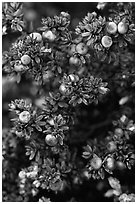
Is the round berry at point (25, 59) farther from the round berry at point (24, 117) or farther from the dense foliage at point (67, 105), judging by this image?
the round berry at point (24, 117)

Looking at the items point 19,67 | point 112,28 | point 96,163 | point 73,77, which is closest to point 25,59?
point 19,67

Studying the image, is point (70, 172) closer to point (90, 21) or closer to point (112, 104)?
point (112, 104)

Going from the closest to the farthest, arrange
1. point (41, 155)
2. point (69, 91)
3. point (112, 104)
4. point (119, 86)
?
point (69, 91)
point (41, 155)
point (119, 86)
point (112, 104)

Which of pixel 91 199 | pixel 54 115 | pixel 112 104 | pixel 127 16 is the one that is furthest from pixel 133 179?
pixel 127 16

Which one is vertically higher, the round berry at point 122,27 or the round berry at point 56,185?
the round berry at point 122,27

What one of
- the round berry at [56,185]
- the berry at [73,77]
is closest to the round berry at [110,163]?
the round berry at [56,185]

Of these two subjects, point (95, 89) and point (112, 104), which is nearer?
point (95, 89)
